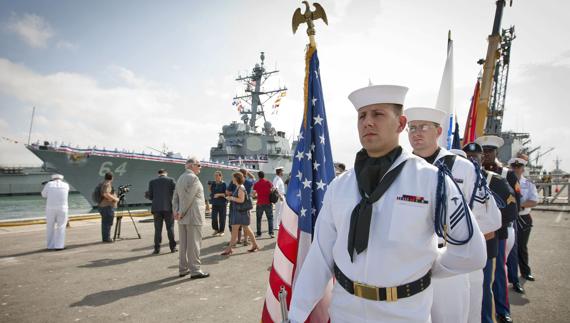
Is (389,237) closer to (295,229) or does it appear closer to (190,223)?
(295,229)

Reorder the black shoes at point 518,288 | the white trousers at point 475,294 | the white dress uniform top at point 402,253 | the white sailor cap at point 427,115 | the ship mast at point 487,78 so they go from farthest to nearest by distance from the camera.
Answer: the ship mast at point 487,78, the black shoes at point 518,288, the white sailor cap at point 427,115, the white trousers at point 475,294, the white dress uniform top at point 402,253

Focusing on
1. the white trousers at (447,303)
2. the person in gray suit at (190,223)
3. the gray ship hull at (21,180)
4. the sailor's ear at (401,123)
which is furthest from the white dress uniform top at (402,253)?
the gray ship hull at (21,180)

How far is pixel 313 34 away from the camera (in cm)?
250

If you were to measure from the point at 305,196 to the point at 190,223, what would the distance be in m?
3.23

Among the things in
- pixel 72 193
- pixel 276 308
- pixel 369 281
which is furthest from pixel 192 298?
pixel 72 193

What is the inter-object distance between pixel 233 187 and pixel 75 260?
3.71m

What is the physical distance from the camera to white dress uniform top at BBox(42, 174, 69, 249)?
6.81m

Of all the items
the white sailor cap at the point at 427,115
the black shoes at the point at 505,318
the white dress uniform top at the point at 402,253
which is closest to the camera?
the white dress uniform top at the point at 402,253

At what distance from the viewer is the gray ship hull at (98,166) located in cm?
1786

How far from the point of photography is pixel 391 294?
1.26m

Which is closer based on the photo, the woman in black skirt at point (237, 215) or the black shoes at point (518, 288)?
the black shoes at point (518, 288)

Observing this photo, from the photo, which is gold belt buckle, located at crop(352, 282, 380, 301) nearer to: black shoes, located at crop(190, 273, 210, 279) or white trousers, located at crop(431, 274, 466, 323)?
white trousers, located at crop(431, 274, 466, 323)

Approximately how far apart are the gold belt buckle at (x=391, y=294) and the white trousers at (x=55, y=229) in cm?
814

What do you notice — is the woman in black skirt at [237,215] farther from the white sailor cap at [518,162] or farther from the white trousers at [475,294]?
the white sailor cap at [518,162]
